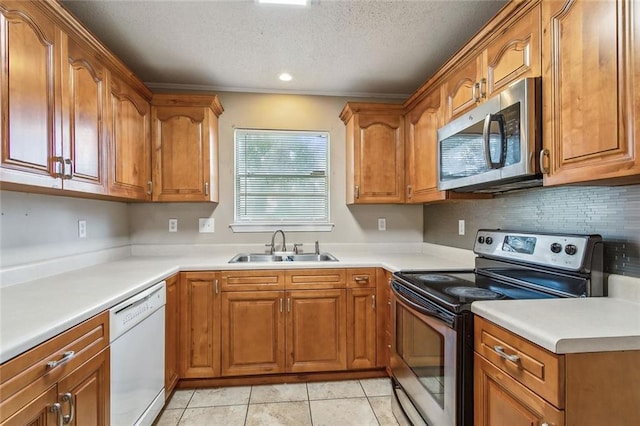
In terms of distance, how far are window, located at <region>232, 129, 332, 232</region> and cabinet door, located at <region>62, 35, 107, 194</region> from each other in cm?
118

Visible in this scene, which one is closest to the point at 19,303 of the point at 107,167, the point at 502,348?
the point at 107,167

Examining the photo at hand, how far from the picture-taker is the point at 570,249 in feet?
4.52

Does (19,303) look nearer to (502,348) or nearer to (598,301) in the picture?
(502,348)

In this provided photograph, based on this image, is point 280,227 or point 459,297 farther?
point 280,227

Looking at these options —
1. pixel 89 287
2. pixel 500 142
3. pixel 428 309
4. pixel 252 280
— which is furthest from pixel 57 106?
pixel 500 142

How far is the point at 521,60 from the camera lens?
4.68 ft

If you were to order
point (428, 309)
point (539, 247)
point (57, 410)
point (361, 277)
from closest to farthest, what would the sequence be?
point (57, 410), point (428, 309), point (539, 247), point (361, 277)

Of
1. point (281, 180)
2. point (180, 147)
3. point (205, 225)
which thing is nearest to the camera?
point (180, 147)

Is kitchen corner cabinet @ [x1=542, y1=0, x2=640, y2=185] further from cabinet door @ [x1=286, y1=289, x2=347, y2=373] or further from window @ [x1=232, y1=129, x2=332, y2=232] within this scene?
window @ [x1=232, y1=129, x2=332, y2=232]

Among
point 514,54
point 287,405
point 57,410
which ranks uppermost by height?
point 514,54

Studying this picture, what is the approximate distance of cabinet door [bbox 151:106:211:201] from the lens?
8.25 feet

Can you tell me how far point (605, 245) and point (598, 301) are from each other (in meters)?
0.27

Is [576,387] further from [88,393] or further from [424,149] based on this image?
[424,149]

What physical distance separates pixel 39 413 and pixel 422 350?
1481mm
